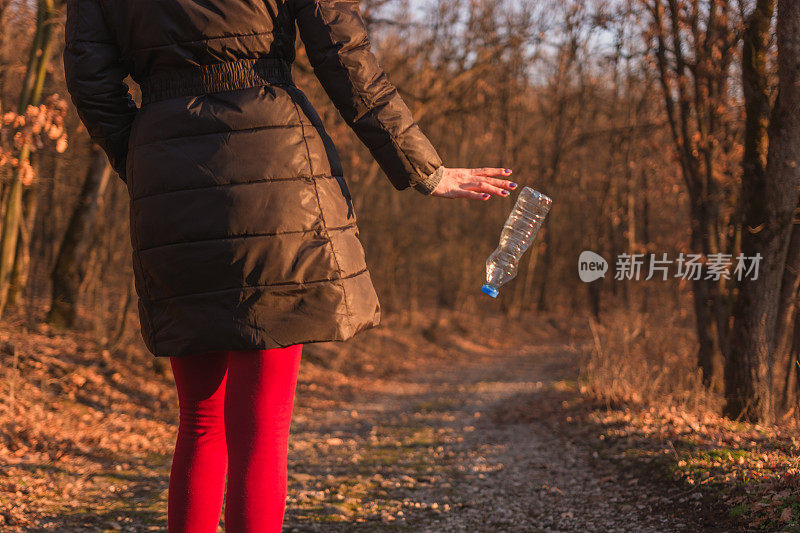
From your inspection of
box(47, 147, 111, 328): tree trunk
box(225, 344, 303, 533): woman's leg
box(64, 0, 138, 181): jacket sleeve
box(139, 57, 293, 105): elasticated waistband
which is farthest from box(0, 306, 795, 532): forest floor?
box(139, 57, 293, 105): elasticated waistband

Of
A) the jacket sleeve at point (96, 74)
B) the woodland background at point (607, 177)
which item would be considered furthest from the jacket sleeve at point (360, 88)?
the woodland background at point (607, 177)

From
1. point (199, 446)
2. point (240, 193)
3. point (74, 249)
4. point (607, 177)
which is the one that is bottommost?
point (199, 446)

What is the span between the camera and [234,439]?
1.92 meters

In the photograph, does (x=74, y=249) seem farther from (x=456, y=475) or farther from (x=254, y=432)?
(x=254, y=432)

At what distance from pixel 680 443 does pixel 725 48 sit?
4.27m

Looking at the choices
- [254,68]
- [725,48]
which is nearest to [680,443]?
[254,68]

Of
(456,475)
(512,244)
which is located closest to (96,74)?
(512,244)

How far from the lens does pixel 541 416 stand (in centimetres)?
659

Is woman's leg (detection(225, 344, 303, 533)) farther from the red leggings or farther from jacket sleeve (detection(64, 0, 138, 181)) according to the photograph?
jacket sleeve (detection(64, 0, 138, 181))

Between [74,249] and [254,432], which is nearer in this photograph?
[254,432]

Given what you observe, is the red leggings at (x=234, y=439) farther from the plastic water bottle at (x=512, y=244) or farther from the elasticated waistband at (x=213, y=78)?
the plastic water bottle at (x=512, y=244)

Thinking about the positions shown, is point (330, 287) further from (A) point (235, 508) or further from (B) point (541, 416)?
(B) point (541, 416)

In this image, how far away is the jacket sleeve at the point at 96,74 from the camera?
1969mm

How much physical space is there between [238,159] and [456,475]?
3342mm
